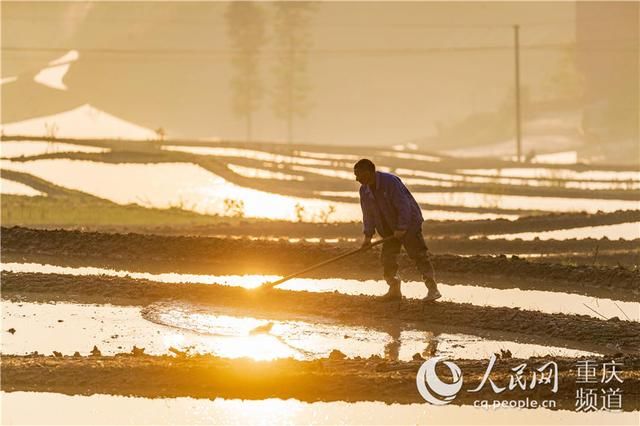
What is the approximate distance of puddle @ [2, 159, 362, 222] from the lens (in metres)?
27.4

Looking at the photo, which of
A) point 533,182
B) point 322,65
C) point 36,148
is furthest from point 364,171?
point 322,65

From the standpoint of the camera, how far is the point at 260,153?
146 ft

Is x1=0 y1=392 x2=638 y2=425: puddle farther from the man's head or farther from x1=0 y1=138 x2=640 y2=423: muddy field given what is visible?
the man's head

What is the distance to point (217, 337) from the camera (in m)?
12.1

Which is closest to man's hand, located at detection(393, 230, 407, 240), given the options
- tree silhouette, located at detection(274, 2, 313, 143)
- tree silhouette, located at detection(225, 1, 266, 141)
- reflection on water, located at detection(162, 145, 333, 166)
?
reflection on water, located at detection(162, 145, 333, 166)

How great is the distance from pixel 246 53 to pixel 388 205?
58588 mm

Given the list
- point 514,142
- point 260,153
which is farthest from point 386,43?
point 260,153

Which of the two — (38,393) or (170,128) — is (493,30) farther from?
(38,393)

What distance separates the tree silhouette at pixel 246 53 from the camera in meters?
69.6

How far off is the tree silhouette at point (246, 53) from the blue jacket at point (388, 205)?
56129 millimetres

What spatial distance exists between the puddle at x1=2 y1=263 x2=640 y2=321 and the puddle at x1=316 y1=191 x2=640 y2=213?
13274 millimetres

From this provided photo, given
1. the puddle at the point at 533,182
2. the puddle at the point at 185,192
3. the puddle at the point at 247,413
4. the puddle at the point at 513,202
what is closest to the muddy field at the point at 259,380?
the puddle at the point at 247,413

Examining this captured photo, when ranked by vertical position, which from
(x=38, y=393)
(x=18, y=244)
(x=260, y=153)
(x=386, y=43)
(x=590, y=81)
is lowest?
(x=38, y=393)

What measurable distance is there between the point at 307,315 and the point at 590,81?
45.9 metres
